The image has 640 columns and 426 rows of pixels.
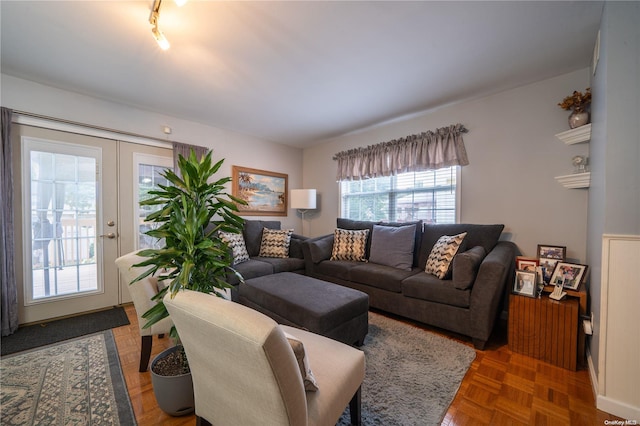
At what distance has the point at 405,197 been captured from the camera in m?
3.45

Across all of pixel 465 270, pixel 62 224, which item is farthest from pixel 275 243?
pixel 465 270

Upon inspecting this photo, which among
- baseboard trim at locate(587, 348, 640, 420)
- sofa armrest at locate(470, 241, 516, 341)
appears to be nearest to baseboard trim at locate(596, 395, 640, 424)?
baseboard trim at locate(587, 348, 640, 420)

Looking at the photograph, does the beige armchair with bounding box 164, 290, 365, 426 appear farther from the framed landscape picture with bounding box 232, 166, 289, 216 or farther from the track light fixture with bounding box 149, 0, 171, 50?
the framed landscape picture with bounding box 232, 166, 289, 216

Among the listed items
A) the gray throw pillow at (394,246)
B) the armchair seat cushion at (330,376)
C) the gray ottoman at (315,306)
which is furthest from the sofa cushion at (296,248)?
the armchair seat cushion at (330,376)

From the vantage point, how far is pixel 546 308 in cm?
183

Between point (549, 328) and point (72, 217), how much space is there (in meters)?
4.55

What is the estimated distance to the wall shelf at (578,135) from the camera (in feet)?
6.30

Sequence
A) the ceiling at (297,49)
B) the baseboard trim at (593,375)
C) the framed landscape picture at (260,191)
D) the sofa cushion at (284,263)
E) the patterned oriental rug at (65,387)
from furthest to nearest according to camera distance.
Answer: the framed landscape picture at (260,191) → the sofa cushion at (284,263) → the ceiling at (297,49) → the baseboard trim at (593,375) → the patterned oriental rug at (65,387)

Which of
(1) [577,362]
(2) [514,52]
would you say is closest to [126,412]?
(1) [577,362]

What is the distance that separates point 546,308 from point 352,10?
2.53 meters

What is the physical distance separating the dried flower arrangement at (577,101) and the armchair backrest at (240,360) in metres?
2.92

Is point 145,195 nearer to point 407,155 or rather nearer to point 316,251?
point 316,251

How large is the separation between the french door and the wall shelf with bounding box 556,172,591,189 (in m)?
4.49

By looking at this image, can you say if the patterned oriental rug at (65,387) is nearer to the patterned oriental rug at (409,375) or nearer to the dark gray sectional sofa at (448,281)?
the patterned oriental rug at (409,375)
